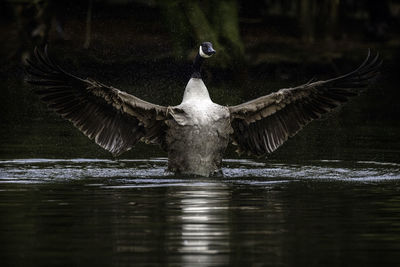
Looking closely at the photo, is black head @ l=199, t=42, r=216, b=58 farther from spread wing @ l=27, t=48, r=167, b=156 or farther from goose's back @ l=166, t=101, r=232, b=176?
spread wing @ l=27, t=48, r=167, b=156

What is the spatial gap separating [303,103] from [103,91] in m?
2.67

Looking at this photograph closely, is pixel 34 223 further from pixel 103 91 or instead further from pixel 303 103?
pixel 303 103

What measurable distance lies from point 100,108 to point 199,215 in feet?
13.9

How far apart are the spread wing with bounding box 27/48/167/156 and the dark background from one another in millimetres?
2066

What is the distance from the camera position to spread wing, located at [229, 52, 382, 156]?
583 inches

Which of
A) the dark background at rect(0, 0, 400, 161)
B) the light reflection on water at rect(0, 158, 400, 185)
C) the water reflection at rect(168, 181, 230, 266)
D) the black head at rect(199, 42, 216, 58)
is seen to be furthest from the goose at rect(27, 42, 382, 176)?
the dark background at rect(0, 0, 400, 161)

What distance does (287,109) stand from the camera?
15.1 m

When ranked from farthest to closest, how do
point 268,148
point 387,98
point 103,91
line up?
1. point 387,98
2. point 268,148
3. point 103,91

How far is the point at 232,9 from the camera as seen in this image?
33406mm

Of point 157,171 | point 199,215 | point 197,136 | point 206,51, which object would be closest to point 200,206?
point 199,215

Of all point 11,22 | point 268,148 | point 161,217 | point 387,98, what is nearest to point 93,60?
point 387,98

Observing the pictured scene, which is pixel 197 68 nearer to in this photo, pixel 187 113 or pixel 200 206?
pixel 187 113

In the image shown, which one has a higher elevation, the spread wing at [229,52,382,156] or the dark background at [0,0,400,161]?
the dark background at [0,0,400,161]

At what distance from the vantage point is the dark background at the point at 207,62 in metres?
19.2
